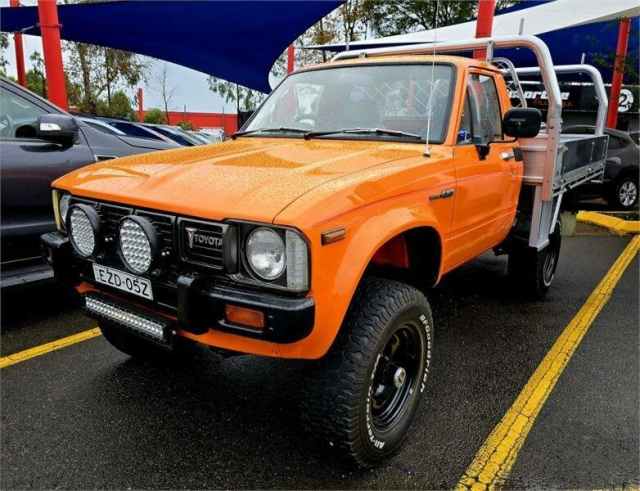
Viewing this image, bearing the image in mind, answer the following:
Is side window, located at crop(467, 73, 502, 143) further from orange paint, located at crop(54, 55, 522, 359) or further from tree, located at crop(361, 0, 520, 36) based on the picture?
tree, located at crop(361, 0, 520, 36)

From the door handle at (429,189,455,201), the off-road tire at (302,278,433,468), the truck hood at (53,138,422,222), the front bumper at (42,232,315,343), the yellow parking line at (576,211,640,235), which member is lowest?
the yellow parking line at (576,211,640,235)

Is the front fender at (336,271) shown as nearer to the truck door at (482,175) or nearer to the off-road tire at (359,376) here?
the off-road tire at (359,376)

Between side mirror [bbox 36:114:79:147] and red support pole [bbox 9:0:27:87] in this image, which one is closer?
side mirror [bbox 36:114:79:147]

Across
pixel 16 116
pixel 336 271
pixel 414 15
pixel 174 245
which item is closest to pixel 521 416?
pixel 336 271

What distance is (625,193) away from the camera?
33.7 feet

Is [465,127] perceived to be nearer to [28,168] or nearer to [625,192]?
[28,168]

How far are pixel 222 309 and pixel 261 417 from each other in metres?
1.05

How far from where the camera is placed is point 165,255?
2.20 m

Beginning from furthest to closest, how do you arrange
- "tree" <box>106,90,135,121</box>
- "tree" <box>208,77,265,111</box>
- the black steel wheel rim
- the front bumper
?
"tree" <box>208,77,265,111</box> → "tree" <box>106,90,135,121</box> → the black steel wheel rim → the front bumper

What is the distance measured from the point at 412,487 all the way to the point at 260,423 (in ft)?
2.84

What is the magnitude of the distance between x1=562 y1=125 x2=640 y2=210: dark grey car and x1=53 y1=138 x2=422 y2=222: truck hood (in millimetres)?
8748

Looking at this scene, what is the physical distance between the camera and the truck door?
3.11 m

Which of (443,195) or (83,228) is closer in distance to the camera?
(83,228)

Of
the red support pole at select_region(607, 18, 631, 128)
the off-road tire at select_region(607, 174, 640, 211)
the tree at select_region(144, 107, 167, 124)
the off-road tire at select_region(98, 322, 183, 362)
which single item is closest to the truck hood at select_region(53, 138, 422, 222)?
the off-road tire at select_region(98, 322, 183, 362)
